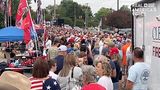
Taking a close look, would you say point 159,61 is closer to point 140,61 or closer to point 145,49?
point 140,61

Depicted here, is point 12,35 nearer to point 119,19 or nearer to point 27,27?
point 27,27

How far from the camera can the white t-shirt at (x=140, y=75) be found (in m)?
7.58

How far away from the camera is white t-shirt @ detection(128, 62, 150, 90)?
298 inches

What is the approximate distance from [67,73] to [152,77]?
1488mm

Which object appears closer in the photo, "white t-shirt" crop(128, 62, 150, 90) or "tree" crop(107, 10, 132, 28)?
"white t-shirt" crop(128, 62, 150, 90)

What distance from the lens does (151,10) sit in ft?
25.2

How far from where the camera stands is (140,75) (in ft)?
25.1

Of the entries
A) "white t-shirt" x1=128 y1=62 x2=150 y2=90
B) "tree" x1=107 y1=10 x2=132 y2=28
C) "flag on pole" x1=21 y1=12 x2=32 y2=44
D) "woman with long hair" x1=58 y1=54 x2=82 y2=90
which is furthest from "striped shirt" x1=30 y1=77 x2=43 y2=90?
"tree" x1=107 y1=10 x2=132 y2=28

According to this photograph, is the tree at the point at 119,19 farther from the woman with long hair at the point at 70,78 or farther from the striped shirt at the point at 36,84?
the striped shirt at the point at 36,84

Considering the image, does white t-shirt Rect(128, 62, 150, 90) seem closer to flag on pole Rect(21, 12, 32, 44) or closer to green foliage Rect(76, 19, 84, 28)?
flag on pole Rect(21, 12, 32, 44)

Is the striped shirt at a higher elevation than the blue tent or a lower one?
lower

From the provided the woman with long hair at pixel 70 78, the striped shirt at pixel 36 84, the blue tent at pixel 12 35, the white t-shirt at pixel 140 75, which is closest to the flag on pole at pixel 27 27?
the blue tent at pixel 12 35

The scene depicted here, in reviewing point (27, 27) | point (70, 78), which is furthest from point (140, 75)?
point (27, 27)

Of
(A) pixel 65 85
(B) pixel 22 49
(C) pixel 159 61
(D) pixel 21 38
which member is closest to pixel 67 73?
(A) pixel 65 85
